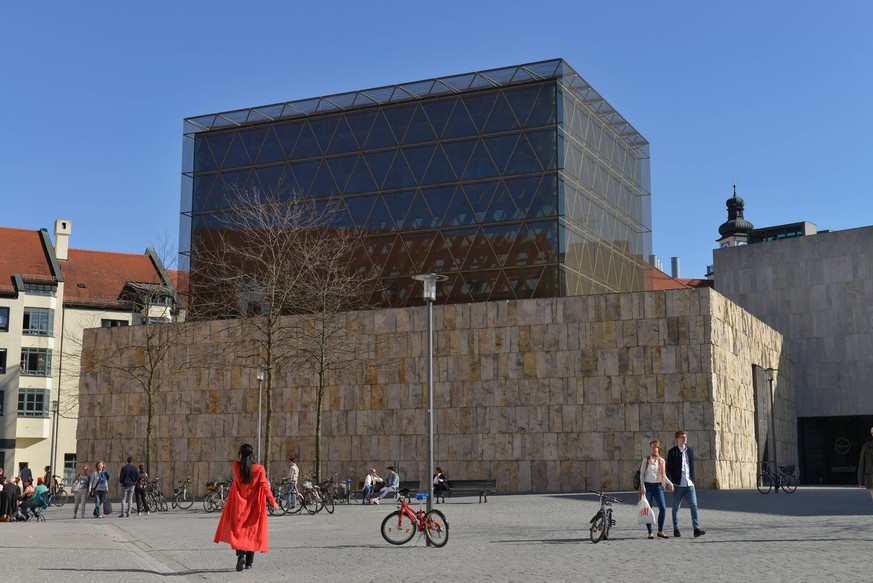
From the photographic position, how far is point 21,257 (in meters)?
66.9

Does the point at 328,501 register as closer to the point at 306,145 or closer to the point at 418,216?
the point at 418,216

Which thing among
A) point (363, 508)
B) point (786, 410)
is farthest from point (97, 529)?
point (786, 410)

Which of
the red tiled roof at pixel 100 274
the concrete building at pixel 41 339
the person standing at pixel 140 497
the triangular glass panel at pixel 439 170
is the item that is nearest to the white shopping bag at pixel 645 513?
the person standing at pixel 140 497

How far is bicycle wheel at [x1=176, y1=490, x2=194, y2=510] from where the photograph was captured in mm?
35750

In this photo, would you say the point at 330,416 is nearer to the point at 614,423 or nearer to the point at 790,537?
the point at 614,423

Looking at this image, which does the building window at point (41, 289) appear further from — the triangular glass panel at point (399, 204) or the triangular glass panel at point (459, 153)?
the triangular glass panel at point (459, 153)

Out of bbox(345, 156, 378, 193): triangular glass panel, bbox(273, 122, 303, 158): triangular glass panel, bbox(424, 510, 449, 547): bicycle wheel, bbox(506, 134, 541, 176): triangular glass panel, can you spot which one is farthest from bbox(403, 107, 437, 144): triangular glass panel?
bbox(424, 510, 449, 547): bicycle wheel

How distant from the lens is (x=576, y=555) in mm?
14711

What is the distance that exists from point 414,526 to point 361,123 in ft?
119

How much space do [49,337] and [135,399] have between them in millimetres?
19160

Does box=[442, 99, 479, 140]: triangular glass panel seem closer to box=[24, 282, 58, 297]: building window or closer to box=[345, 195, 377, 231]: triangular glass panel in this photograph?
box=[345, 195, 377, 231]: triangular glass panel

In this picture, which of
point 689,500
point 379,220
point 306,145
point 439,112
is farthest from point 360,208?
point 689,500

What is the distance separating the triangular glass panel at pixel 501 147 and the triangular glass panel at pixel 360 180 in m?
6.20

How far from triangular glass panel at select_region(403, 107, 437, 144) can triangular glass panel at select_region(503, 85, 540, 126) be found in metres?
4.17
